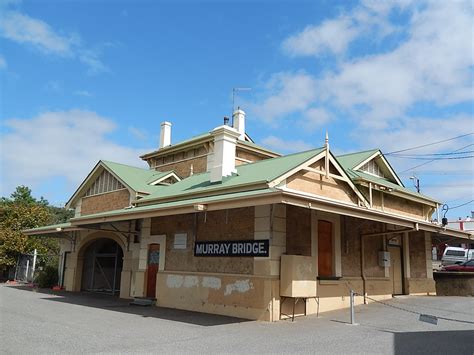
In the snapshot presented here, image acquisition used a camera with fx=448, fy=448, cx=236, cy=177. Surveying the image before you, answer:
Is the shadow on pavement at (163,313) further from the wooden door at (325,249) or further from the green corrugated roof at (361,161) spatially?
the green corrugated roof at (361,161)

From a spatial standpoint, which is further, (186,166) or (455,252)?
(455,252)

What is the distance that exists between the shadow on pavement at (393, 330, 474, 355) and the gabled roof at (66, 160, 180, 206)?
1187cm

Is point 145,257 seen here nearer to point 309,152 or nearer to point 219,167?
point 219,167

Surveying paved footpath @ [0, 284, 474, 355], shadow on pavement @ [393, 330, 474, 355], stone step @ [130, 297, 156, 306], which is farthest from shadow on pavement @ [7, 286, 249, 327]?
shadow on pavement @ [393, 330, 474, 355]

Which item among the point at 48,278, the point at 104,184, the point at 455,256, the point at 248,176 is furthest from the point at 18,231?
the point at 455,256

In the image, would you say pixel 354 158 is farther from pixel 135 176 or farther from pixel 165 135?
pixel 165 135

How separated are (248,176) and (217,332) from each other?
5281mm

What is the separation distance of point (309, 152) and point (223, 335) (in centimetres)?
686

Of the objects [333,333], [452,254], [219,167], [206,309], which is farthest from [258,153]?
[452,254]

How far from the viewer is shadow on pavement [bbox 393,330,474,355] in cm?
791

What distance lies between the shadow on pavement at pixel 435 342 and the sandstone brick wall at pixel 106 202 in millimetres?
12834

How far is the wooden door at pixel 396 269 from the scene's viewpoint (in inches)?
714

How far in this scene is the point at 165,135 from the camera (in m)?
24.9

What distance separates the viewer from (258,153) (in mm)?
22156
